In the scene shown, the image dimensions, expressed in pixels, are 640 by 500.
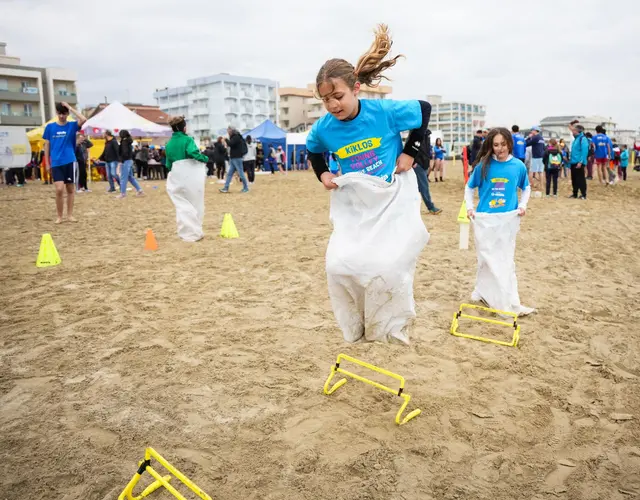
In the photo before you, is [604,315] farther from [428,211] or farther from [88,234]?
[88,234]

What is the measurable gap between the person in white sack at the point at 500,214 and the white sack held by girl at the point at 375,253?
2058 mm

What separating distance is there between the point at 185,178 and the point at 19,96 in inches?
2726

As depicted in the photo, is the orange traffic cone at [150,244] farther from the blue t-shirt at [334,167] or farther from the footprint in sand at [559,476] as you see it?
the footprint in sand at [559,476]

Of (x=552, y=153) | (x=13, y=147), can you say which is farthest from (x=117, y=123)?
(x=552, y=153)

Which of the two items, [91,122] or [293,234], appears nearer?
[293,234]

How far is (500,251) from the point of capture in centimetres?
475

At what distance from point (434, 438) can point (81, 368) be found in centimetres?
261

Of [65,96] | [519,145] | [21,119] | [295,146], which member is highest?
[65,96]

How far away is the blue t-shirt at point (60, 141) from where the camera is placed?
865cm

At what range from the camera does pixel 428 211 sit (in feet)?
37.0

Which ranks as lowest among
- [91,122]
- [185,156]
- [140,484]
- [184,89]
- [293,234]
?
[140,484]

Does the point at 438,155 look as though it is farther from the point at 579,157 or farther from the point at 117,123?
the point at 117,123

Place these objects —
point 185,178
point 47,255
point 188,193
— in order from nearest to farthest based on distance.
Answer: point 47,255, point 185,178, point 188,193

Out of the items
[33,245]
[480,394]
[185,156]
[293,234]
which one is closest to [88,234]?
[33,245]
